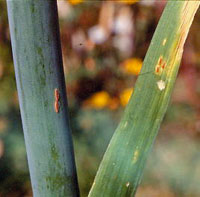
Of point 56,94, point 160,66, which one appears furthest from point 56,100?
point 160,66

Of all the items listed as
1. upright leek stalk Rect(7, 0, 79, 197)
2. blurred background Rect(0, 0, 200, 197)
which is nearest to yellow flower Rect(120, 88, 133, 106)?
blurred background Rect(0, 0, 200, 197)

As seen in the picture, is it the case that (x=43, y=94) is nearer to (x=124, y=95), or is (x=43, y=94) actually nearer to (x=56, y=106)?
(x=56, y=106)

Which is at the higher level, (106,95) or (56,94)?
(56,94)

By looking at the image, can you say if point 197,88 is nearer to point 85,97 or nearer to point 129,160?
point 85,97

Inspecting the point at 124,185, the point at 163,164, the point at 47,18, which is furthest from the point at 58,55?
the point at 163,164

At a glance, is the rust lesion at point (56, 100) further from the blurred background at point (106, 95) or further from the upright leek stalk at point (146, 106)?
the blurred background at point (106, 95)

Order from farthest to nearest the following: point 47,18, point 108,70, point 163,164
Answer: point 108,70 < point 163,164 < point 47,18
